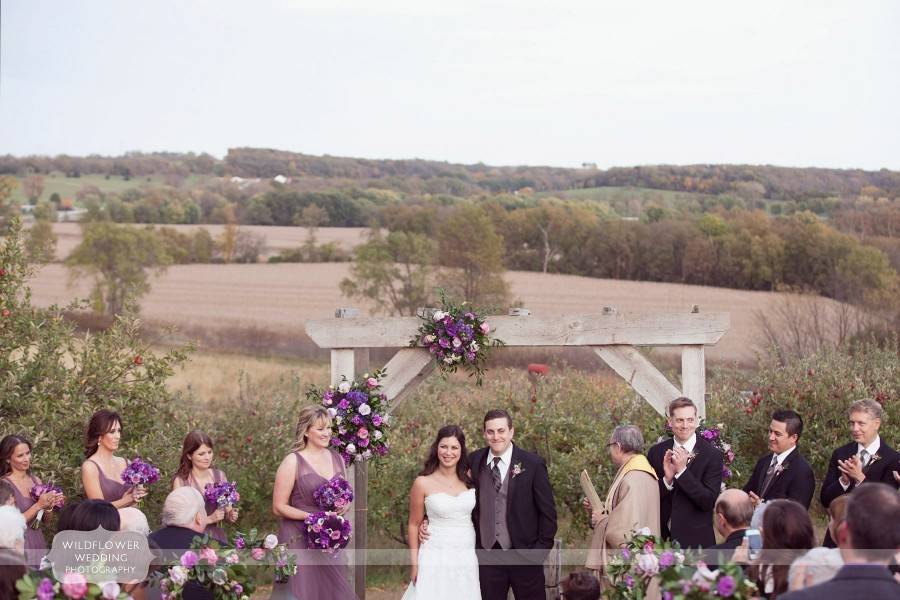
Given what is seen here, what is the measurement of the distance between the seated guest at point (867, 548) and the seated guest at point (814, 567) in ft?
1.44

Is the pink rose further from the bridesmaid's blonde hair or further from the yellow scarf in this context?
the yellow scarf

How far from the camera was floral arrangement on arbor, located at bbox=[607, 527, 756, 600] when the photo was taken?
436 cm

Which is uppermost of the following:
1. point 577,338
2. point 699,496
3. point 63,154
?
point 63,154

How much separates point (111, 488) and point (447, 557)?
226cm

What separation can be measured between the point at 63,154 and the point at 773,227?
26639mm

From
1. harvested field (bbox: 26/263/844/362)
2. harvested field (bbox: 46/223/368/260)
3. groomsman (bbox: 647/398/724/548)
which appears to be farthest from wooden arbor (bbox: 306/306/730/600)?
harvested field (bbox: 46/223/368/260)

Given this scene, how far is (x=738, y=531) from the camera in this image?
4977 mm

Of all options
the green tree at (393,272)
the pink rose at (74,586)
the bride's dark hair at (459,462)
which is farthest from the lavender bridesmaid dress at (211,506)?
the green tree at (393,272)

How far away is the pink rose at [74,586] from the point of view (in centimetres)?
441

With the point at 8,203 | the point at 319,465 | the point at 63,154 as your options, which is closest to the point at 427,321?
the point at 319,465

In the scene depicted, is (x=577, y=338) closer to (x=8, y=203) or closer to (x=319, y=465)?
(x=319, y=465)

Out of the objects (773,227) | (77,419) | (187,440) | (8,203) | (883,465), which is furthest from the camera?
(8,203)

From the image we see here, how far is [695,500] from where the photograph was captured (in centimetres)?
665

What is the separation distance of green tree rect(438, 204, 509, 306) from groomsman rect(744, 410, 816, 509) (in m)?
23.9
